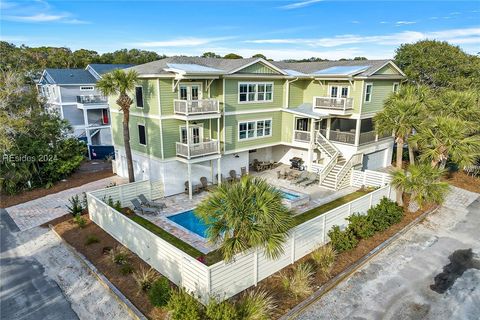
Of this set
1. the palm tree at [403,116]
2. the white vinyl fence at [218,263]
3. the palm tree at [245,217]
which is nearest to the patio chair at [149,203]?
the white vinyl fence at [218,263]

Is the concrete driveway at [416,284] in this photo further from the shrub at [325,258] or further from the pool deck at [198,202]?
the pool deck at [198,202]

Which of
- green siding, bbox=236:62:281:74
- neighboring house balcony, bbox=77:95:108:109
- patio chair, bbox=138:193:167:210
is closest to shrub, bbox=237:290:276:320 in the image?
patio chair, bbox=138:193:167:210

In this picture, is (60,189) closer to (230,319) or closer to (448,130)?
Result: (230,319)

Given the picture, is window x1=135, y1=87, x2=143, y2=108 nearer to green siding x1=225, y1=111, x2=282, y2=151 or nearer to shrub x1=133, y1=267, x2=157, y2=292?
green siding x1=225, y1=111, x2=282, y2=151

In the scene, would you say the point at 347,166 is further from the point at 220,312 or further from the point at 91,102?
the point at 91,102

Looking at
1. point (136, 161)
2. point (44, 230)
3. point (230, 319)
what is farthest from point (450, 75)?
point (44, 230)

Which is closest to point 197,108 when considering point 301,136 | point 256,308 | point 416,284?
point 301,136
